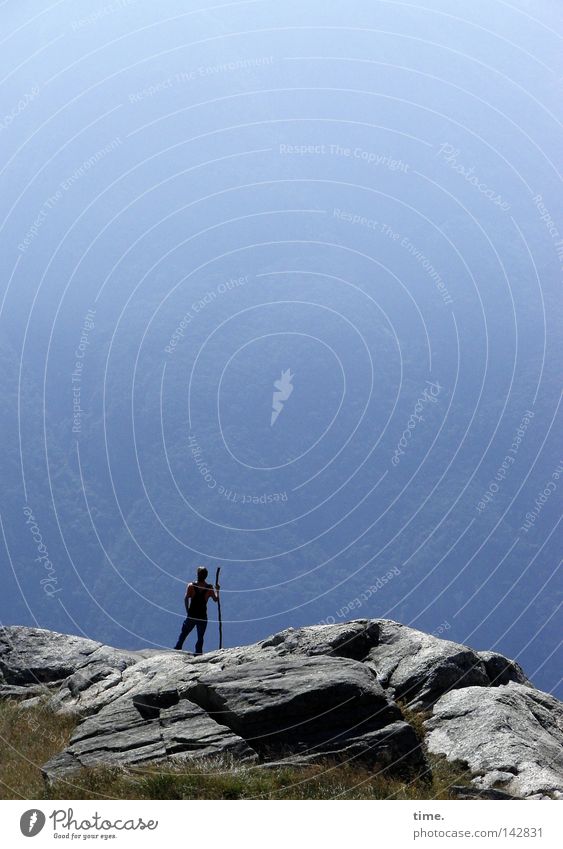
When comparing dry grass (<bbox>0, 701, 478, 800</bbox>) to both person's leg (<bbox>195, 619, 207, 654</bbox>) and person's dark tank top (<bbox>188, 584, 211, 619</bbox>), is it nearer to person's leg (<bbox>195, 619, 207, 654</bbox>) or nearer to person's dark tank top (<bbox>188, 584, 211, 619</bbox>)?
person's dark tank top (<bbox>188, 584, 211, 619</bbox>)

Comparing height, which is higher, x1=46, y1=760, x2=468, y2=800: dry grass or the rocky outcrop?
the rocky outcrop

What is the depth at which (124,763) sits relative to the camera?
16.5m

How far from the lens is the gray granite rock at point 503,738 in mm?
16719

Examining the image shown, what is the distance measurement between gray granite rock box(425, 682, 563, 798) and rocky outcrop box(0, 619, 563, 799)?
28 mm

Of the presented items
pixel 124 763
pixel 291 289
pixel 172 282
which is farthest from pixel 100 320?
pixel 124 763

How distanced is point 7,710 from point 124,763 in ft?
21.9

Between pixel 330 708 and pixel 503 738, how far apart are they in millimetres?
3185

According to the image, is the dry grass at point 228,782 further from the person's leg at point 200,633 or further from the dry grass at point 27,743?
the person's leg at point 200,633

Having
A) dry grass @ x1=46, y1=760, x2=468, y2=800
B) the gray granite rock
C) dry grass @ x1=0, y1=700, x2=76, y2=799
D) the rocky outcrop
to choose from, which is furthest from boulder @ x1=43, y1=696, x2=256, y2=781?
the gray granite rock

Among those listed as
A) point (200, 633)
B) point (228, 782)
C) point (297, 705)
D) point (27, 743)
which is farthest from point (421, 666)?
point (27, 743)

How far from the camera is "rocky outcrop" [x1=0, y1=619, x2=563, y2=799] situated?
1705 cm

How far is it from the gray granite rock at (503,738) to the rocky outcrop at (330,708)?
0.09 ft

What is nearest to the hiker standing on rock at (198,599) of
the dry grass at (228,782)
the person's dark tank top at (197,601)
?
the person's dark tank top at (197,601)
